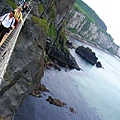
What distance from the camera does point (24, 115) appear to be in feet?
139

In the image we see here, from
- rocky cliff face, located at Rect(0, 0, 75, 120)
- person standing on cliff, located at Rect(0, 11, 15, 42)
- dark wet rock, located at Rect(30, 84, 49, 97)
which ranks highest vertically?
person standing on cliff, located at Rect(0, 11, 15, 42)

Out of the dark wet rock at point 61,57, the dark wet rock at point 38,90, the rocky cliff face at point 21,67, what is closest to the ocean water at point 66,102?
the dark wet rock at point 38,90

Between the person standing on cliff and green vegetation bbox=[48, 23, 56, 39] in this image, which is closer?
the person standing on cliff

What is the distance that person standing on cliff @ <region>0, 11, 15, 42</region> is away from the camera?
1479cm

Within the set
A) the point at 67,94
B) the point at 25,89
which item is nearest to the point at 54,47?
the point at 67,94

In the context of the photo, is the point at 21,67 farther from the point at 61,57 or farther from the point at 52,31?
the point at 61,57

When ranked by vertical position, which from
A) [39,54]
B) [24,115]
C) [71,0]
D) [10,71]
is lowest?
[24,115]

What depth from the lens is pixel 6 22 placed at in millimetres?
14938

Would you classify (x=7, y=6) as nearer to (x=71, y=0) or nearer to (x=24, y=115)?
A: (x=24, y=115)

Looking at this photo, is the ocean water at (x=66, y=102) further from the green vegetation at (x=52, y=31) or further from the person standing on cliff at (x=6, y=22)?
the person standing on cliff at (x=6, y=22)

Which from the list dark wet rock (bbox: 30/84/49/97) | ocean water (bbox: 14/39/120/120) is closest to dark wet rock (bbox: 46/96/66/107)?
ocean water (bbox: 14/39/120/120)

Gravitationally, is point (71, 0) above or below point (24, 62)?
above

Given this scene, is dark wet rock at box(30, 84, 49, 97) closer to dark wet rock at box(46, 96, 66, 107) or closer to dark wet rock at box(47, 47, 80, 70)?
dark wet rock at box(46, 96, 66, 107)

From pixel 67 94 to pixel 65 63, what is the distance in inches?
1445
